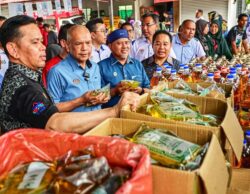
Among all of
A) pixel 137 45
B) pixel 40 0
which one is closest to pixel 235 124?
pixel 137 45

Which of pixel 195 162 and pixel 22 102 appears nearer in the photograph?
pixel 195 162

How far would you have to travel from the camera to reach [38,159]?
95 centimetres

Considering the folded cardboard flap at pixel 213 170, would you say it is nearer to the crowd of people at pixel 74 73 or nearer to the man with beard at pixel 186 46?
the crowd of people at pixel 74 73

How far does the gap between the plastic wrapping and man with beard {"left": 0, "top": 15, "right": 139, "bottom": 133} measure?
1.01 ft

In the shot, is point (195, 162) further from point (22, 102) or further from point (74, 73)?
point (74, 73)

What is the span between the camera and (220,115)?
4.85 ft

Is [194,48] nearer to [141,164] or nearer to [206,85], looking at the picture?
[206,85]

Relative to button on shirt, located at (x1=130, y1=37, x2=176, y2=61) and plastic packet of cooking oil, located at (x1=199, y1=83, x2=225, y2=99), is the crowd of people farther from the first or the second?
plastic packet of cooking oil, located at (x1=199, y1=83, x2=225, y2=99)

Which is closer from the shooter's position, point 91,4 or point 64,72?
point 64,72

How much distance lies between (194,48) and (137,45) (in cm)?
83

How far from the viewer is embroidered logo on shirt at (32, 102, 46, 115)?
1.30 metres

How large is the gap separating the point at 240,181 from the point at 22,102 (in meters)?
1.06

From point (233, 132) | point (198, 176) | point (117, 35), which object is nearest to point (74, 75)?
point (117, 35)

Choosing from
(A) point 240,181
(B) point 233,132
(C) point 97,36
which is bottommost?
(A) point 240,181
